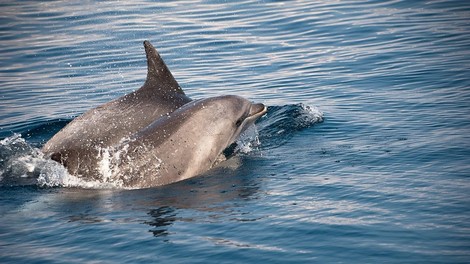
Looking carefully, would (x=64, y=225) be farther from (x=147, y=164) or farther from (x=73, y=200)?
(x=147, y=164)

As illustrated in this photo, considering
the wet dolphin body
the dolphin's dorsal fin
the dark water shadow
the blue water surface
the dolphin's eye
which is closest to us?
the blue water surface

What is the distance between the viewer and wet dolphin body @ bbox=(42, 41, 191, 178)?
45.5 feet

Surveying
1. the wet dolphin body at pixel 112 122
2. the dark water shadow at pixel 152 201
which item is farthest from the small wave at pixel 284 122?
the wet dolphin body at pixel 112 122

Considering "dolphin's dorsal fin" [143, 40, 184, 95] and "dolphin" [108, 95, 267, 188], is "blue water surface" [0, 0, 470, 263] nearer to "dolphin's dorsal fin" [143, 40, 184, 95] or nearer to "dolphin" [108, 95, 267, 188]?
"dolphin" [108, 95, 267, 188]

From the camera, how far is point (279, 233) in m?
10.4

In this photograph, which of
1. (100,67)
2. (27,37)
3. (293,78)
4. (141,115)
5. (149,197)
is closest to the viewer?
(149,197)

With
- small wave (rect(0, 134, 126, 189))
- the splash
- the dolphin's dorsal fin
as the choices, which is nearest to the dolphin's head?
the splash

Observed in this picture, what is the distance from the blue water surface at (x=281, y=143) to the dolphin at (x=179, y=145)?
338 mm

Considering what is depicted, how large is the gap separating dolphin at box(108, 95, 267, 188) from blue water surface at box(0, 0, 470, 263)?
13.3 inches

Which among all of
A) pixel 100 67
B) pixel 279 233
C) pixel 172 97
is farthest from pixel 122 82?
pixel 279 233

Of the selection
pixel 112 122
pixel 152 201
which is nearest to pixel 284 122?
pixel 112 122

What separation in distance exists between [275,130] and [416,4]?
17578mm

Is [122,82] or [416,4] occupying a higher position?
[416,4]

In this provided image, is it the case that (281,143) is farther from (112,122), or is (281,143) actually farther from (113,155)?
(113,155)
